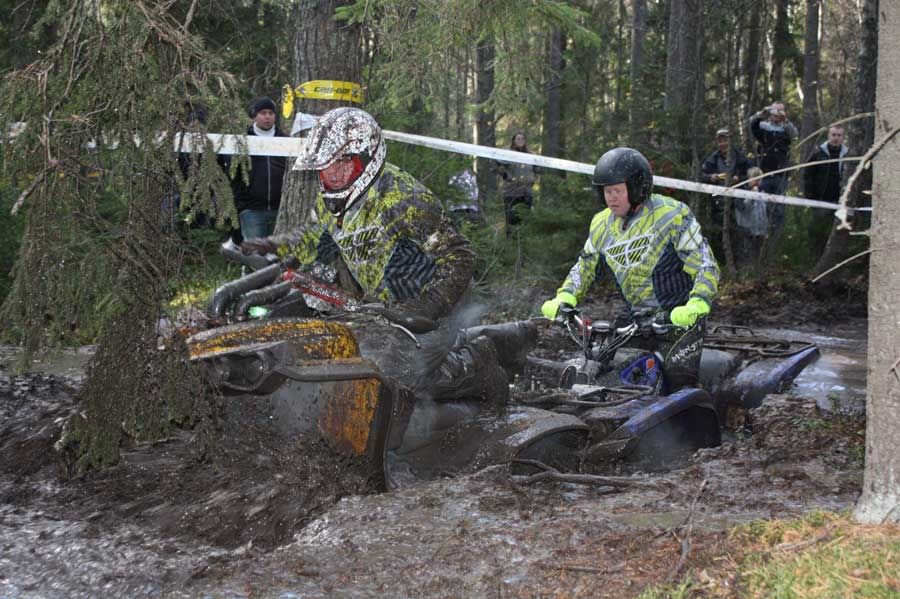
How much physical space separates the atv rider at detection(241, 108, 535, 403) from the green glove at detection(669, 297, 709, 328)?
3.87 feet

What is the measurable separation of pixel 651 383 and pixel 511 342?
0.99 m

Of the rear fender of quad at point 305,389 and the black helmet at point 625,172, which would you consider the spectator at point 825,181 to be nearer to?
the black helmet at point 625,172

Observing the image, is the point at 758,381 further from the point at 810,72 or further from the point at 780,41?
the point at 780,41

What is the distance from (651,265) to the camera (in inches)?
271

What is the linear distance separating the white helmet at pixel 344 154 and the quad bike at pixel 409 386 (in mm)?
575

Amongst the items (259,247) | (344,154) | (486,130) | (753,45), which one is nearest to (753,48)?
(753,45)

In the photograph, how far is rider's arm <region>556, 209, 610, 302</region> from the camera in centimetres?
714

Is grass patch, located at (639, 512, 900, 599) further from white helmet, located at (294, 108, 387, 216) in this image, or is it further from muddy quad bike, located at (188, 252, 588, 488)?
white helmet, located at (294, 108, 387, 216)

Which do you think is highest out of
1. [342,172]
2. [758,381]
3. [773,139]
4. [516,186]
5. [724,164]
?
→ [773,139]

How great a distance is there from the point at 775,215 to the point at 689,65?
3.57 meters

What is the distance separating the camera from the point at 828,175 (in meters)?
14.5

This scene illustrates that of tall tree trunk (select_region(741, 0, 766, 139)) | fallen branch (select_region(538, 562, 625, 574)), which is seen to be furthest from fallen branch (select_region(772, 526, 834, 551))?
tall tree trunk (select_region(741, 0, 766, 139))

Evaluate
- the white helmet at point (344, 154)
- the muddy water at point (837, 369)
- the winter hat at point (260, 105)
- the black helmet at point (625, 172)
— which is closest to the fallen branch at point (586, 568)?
the white helmet at point (344, 154)

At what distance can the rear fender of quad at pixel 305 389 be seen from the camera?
4676 mm
